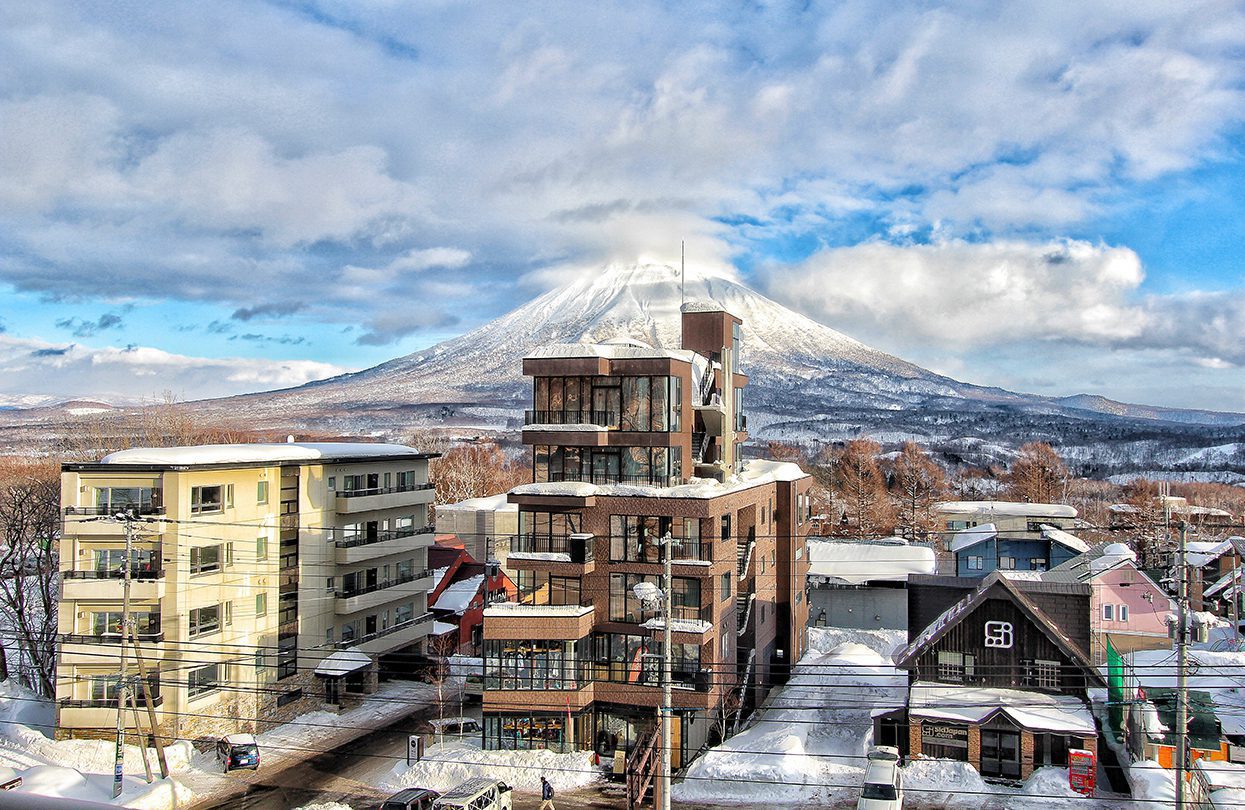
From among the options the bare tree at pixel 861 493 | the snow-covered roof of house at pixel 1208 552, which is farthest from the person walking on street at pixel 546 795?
the bare tree at pixel 861 493

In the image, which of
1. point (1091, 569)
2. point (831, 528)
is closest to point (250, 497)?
point (1091, 569)

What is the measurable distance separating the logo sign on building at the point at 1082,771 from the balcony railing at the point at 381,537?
26498 millimetres

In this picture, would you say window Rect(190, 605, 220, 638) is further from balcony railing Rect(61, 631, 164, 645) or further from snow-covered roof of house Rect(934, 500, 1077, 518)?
snow-covered roof of house Rect(934, 500, 1077, 518)

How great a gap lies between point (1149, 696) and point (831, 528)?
1740 inches

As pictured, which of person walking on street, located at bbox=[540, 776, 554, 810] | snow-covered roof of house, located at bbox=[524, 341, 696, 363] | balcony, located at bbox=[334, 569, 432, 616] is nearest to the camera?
person walking on street, located at bbox=[540, 776, 554, 810]

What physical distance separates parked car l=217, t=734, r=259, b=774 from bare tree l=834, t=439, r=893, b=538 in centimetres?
5232

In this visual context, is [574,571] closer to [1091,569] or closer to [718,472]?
[718,472]

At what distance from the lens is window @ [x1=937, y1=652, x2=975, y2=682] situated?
1102 inches

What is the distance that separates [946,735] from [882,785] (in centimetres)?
399

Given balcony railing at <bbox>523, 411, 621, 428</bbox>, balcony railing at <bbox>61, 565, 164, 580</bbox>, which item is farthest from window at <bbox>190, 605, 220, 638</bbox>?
balcony railing at <bbox>523, 411, 621, 428</bbox>

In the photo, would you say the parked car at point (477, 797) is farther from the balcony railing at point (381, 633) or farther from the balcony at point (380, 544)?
the balcony at point (380, 544)

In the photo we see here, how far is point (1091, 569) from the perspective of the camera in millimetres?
39375

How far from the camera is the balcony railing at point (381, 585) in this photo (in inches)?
1438

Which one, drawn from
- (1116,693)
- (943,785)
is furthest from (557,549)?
(1116,693)
